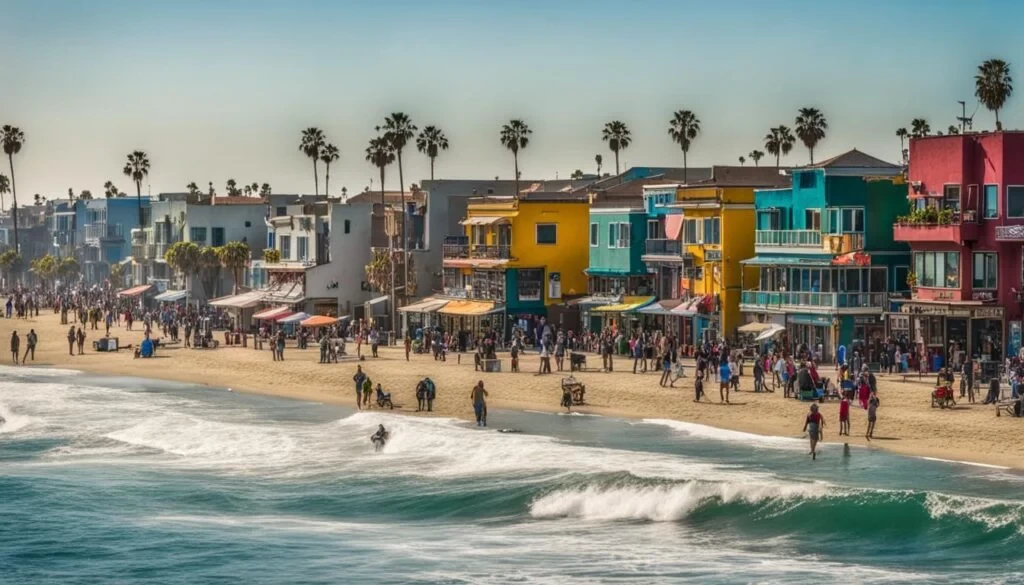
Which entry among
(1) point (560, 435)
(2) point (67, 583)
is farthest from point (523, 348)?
(2) point (67, 583)

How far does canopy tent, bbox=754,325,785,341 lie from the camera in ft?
218

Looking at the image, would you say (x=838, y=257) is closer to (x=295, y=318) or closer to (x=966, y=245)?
(x=966, y=245)

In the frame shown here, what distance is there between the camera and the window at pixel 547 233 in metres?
82.9

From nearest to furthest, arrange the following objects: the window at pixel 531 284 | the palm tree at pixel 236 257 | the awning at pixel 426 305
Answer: the window at pixel 531 284
the awning at pixel 426 305
the palm tree at pixel 236 257

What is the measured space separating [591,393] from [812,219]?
13.2 metres

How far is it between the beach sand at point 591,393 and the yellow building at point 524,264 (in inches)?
194

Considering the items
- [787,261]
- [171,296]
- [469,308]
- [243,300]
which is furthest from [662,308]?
[171,296]

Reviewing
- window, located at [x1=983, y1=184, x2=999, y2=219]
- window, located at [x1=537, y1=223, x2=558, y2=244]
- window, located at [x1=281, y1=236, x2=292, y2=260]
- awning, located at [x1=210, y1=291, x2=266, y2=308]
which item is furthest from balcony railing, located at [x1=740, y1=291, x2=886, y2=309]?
window, located at [x1=281, y1=236, x2=292, y2=260]

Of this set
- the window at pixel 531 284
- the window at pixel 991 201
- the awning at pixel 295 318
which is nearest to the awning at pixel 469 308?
the window at pixel 531 284

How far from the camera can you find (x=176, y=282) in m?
119

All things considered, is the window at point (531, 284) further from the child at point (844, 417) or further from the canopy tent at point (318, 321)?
the child at point (844, 417)

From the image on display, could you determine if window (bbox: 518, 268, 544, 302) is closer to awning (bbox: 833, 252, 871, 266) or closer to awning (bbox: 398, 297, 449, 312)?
awning (bbox: 398, 297, 449, 312)

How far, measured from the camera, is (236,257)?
108 meters

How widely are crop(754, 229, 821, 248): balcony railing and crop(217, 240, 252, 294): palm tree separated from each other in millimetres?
45721
